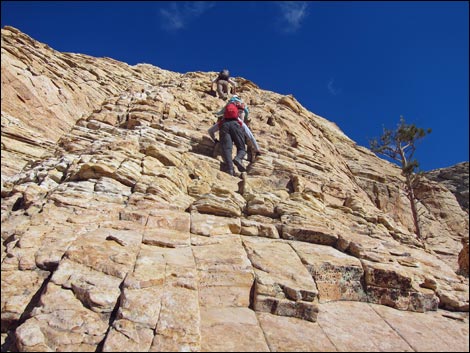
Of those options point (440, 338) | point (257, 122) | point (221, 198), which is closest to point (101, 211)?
point (221, 198)

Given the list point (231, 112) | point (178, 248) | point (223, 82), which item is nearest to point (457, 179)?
point (223, 82)

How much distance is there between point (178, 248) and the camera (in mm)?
9438

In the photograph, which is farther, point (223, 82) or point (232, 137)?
point (223, 82)

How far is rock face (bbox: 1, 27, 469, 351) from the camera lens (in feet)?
22.2

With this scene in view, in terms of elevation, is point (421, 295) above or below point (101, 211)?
below

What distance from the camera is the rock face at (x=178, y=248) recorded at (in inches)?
267

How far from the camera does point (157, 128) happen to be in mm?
17875

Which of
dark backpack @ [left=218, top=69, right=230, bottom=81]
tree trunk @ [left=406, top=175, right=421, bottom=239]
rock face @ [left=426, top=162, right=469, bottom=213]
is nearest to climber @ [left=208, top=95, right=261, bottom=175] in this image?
dark backpack @ [left=218, top=69, right=230, bottom=81]

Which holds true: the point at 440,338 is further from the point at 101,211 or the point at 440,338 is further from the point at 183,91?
the point at 183,91

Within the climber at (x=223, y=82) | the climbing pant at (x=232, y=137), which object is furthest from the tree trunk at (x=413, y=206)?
the climber at (x=223, y=82)

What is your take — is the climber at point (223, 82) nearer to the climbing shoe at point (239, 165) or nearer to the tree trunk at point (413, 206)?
the climbing shoe at point (239, 165)

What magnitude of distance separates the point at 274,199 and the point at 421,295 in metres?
5.85

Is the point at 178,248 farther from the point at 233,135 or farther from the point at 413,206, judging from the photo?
the point at 413,206

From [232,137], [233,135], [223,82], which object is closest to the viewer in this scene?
[233,135]
